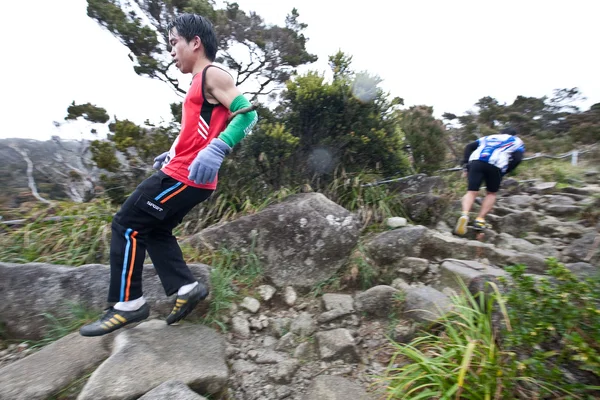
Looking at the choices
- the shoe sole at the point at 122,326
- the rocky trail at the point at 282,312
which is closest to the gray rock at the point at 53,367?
the rocky trail at the point at 282,312

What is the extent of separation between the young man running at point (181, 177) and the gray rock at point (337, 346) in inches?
39.1

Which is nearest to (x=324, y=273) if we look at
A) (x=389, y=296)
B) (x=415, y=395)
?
(x=389, y=296)

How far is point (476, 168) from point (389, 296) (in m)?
2.46

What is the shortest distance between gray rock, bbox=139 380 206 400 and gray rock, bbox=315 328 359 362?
1.03 m

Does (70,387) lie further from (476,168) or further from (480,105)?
(480,105)

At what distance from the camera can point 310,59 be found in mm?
7055

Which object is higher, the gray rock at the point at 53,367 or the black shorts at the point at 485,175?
the black shorts at the point at 485,175

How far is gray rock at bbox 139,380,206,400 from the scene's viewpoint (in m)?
1.61

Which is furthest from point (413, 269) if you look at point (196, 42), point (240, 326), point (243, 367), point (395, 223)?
point (196, 42)

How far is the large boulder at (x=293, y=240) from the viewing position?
10.5 feet

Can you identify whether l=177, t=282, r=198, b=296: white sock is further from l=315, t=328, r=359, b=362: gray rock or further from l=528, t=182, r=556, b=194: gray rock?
l=528, t=182, r=556, b=194: gray rock

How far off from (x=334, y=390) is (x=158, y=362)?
1.06m

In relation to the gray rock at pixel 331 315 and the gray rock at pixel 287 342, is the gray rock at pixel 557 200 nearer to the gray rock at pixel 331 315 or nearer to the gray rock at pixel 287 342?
the gray rock at pixel 331 315

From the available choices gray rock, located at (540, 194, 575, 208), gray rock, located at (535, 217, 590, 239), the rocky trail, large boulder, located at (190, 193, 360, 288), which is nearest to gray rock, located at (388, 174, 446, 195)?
the rocky trail
